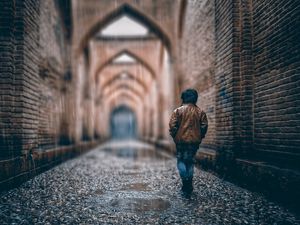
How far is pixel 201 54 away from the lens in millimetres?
8172

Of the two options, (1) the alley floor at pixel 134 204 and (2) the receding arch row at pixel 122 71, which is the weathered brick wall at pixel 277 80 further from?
(2) the receding arch row at pixel 122 71

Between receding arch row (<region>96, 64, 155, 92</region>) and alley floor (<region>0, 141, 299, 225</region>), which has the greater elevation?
receding arch row (<region>96, 64, 155, 92</region>)

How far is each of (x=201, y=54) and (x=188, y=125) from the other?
12.9ft

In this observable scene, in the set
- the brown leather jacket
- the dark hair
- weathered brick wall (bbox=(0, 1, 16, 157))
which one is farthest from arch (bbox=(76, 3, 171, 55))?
the brown leather jacket

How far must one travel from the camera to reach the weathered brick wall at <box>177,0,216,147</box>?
283 inches

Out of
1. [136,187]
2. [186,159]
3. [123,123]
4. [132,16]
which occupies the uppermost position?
[132,16]

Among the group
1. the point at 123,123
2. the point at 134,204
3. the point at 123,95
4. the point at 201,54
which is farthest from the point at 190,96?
the point at 123,123

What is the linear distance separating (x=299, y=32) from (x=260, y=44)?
115 cm

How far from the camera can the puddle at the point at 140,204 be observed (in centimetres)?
367

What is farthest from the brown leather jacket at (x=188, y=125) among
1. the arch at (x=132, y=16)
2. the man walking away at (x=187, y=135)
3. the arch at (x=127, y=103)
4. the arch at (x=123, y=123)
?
the arch at (x=123, y=123)

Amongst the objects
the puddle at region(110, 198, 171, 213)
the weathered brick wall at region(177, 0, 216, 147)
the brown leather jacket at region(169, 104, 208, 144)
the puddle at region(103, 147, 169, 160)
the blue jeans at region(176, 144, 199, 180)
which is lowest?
the puddle at region(103, 147, 169, 160)

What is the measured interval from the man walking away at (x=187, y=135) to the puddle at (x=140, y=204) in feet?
2.05

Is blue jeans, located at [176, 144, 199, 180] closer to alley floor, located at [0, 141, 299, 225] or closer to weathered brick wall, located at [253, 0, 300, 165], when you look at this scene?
alley floor, located at [0, 141, 299, 225]

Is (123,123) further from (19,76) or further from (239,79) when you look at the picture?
(239,79)
